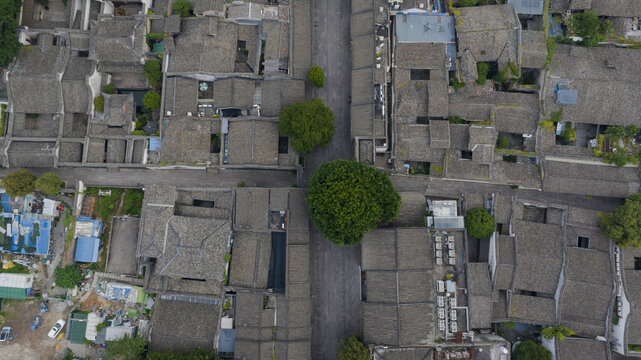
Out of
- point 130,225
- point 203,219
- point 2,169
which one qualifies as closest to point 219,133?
point 203,219

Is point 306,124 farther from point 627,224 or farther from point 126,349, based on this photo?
point 627,224

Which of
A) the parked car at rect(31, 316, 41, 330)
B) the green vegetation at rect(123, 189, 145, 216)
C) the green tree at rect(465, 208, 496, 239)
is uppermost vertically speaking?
the green vegetation at rect(123, 189, 145, 216)

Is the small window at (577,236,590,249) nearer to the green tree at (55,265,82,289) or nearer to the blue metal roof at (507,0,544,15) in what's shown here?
the blue metal roof at (507,0,544,15)

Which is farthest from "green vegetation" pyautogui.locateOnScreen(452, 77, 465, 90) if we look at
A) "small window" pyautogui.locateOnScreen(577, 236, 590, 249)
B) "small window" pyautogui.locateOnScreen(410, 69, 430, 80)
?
"small window" pyautogui.locateOnScreen(577, 236, 590, 249)

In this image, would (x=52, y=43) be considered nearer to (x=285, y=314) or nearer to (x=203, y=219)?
(x=203, y=219)

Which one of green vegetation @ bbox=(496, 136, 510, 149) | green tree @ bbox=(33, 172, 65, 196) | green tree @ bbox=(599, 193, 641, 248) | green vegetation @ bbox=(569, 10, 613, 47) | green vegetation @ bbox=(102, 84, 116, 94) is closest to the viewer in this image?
green tree @ bbox=(599, 193, 641, 248)

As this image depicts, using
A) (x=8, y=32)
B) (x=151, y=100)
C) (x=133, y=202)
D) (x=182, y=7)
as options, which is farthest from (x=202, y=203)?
(x=8, y=32)

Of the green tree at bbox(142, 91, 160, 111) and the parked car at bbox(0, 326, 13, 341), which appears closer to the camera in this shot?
the parked car at bbox(0, 326, 13, 341)
